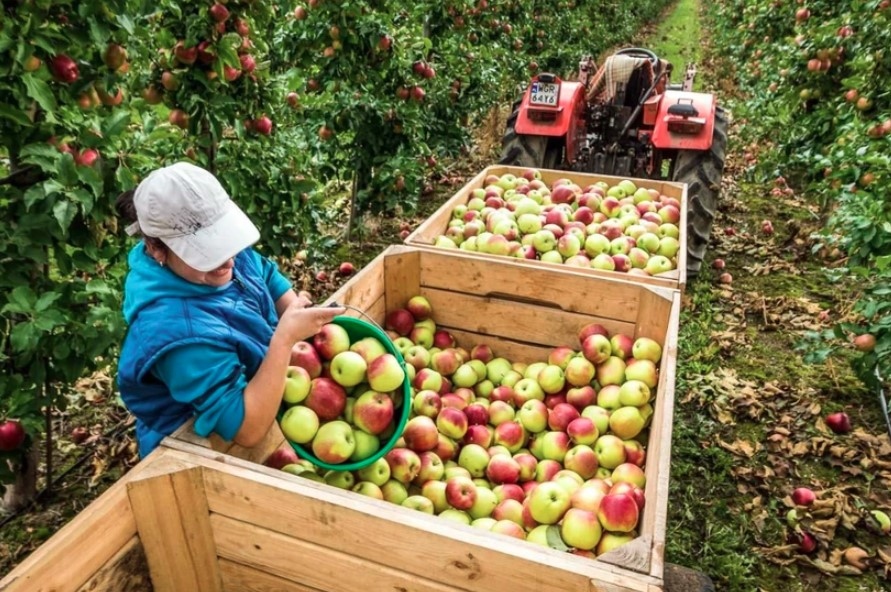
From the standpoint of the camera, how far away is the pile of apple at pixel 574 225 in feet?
11.5

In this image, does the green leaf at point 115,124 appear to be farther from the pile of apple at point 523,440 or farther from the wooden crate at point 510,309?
the pile of apple at point 523,440

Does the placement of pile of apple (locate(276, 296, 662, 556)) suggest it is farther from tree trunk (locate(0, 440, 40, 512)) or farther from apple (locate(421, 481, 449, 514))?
tree trunk (locate(0, 440, 40, 512))

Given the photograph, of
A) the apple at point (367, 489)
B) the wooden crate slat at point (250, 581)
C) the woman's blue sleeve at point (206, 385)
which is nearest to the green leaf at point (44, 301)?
the woman's blue sleeve at point (206, 385)

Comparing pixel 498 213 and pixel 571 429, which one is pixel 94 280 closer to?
pixel 571 429

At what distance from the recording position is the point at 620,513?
1.93 m

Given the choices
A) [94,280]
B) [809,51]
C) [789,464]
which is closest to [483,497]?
[94,280]

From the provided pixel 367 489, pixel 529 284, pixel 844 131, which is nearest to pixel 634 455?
pixel 529 284

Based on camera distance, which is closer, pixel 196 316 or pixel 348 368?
pixel 196 316

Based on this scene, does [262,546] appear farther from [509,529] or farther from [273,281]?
[273,281]

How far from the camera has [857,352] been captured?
Result: 4605 mm

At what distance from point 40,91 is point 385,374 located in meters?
1.49

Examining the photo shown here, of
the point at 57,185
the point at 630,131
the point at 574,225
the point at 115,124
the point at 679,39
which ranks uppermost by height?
the point at 679,39

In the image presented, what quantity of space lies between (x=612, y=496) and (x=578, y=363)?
897mm

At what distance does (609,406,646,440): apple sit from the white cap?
1.53m
